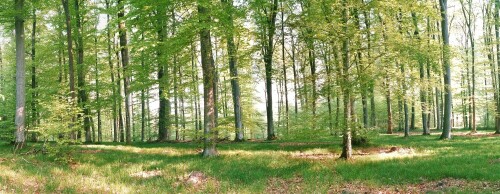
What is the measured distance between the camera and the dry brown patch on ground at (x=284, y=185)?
388 inches

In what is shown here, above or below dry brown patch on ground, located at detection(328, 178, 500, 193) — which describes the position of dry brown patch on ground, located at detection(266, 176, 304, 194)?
below

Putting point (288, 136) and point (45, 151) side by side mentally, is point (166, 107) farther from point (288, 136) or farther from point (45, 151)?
point (288, 136)

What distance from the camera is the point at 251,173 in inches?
460

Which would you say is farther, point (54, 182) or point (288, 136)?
point (288, 136)

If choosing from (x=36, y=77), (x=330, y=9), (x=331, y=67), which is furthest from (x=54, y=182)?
(x=36, y=77)

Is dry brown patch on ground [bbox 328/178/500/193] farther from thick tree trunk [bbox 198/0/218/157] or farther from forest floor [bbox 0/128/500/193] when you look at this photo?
thick tree trunk [bbox 198/0/218/157]

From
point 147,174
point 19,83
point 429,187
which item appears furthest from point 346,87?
point 19,83

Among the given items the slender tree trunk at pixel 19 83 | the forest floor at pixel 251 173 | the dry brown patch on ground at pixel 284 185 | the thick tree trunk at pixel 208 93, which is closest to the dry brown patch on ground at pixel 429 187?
the forest floor at pixel 251 173

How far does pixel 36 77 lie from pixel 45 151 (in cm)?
1898

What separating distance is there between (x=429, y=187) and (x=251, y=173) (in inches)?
219

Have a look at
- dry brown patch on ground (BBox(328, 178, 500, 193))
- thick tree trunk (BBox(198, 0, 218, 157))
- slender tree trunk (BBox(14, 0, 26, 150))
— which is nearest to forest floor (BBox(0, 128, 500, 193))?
dry brown patch on ground (BBox(328, 178, 500, 193))

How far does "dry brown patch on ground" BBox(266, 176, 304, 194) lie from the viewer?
984 cm

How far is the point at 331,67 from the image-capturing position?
14016 mm

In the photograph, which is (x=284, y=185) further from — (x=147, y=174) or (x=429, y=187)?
(x=147, y=174)
